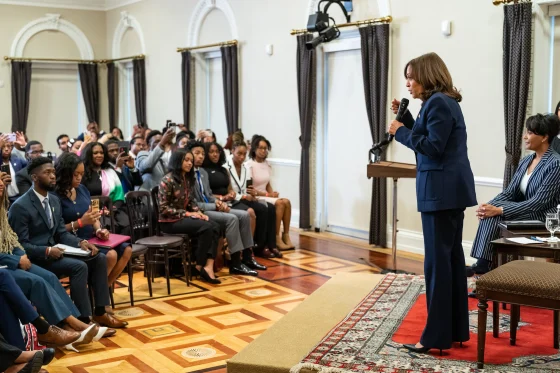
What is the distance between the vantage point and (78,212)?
523 cm

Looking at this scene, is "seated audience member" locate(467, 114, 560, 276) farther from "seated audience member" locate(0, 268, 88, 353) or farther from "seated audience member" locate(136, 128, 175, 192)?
"seated audience member" locate(136, 128, 175, 192)

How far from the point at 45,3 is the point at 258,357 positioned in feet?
37.6

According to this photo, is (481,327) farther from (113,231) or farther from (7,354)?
(113,231)

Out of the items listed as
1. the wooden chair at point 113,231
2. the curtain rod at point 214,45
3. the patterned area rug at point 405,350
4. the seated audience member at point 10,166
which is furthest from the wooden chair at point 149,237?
the curtain rod at point 214,45

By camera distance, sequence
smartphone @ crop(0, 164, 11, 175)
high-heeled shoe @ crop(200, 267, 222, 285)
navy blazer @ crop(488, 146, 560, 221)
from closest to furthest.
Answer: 1. navy blazer @ crop(488, 146, 560, 221)
2. high-heeled shoe @ crop(200, 267, 222, 285)
3. smartphone @ crop(0, 164, 11, 175)

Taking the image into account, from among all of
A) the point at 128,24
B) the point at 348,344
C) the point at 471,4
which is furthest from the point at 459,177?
the point at 128,24

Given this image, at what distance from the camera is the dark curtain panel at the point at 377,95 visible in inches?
309

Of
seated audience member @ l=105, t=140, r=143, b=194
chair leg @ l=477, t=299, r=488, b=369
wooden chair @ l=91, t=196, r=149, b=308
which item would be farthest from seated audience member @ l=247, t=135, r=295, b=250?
chair leg @ l=477, t=299, r=488, b=369

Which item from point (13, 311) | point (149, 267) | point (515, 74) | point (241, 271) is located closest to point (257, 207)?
point (241, 271)

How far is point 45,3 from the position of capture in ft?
45.0

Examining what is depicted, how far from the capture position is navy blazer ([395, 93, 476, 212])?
359 cm

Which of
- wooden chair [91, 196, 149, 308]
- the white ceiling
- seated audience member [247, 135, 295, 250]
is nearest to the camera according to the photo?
wooden chair [91, 196, 149, 308]

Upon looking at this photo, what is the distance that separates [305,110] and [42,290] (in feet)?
17.3

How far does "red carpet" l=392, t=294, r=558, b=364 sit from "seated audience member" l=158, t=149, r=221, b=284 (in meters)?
2.10
